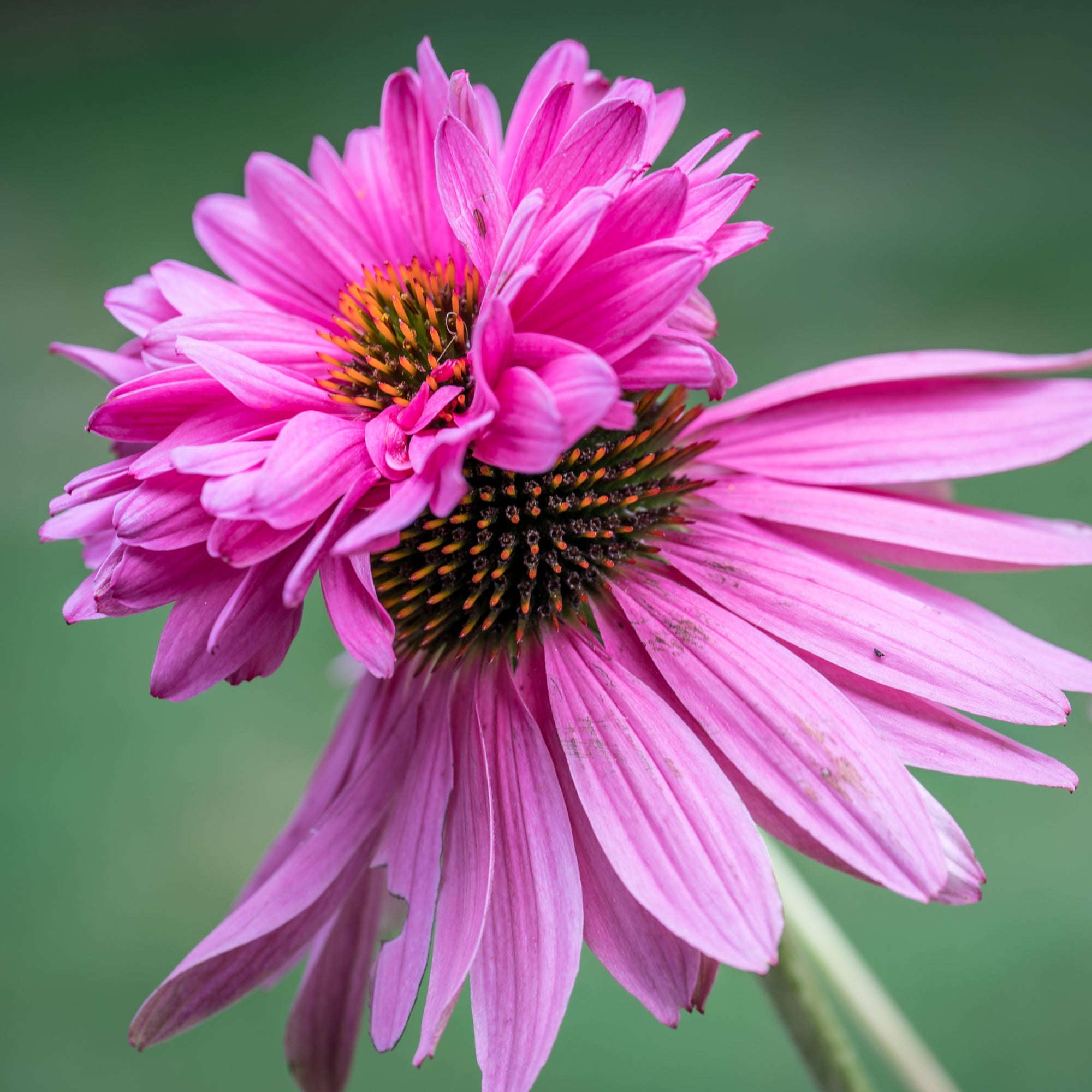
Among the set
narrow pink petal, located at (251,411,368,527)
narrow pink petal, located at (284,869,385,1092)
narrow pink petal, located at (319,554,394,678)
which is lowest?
narrow pink petal, located at (284,869,385,1092)

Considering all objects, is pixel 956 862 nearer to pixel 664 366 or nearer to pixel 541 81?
pixel 664 366

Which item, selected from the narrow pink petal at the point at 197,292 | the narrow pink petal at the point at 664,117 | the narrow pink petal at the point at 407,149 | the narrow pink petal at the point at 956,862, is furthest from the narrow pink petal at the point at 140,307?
the narrow pink petal at the point at 956,862

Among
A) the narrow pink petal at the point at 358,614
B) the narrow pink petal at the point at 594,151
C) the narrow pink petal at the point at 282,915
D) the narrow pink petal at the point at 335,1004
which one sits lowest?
the narrow pink petal at the point at 335,1004

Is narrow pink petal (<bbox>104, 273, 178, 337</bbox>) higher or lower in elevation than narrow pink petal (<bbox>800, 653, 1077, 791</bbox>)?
higher

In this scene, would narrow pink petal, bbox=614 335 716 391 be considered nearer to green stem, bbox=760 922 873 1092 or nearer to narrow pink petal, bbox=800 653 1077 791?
narrow pink petal, bbox=800 653 1077 791

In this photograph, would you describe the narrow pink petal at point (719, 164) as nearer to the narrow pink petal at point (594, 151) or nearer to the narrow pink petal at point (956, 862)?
the narrow pink petal at point (594, 151)

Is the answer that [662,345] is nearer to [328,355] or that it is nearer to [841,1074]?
[328,355]

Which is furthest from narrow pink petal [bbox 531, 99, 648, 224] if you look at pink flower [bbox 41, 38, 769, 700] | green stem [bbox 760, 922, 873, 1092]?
green stem [bbox 760, 922, 873, 1092]

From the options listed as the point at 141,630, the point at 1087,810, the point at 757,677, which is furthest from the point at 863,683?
the point at 141,630
